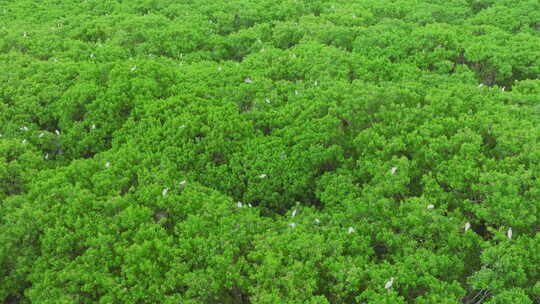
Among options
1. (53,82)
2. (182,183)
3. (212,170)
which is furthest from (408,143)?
(53,82)

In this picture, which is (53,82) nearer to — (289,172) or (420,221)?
(289,172)

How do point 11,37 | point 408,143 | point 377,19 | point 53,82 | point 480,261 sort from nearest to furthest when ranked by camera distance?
point 480,261 → point 408,143 → point 53,82 → point 11,37 → point 377,19

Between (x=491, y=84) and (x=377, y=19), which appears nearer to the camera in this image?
(x=491, y=84)

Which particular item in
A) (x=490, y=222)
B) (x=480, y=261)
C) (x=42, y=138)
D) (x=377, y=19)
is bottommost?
(x=42, y=138)

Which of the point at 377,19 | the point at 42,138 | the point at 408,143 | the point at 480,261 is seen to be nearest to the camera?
the point at 480,261

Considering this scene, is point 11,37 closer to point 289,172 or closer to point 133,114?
point 133,114

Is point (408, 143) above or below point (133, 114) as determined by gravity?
above
